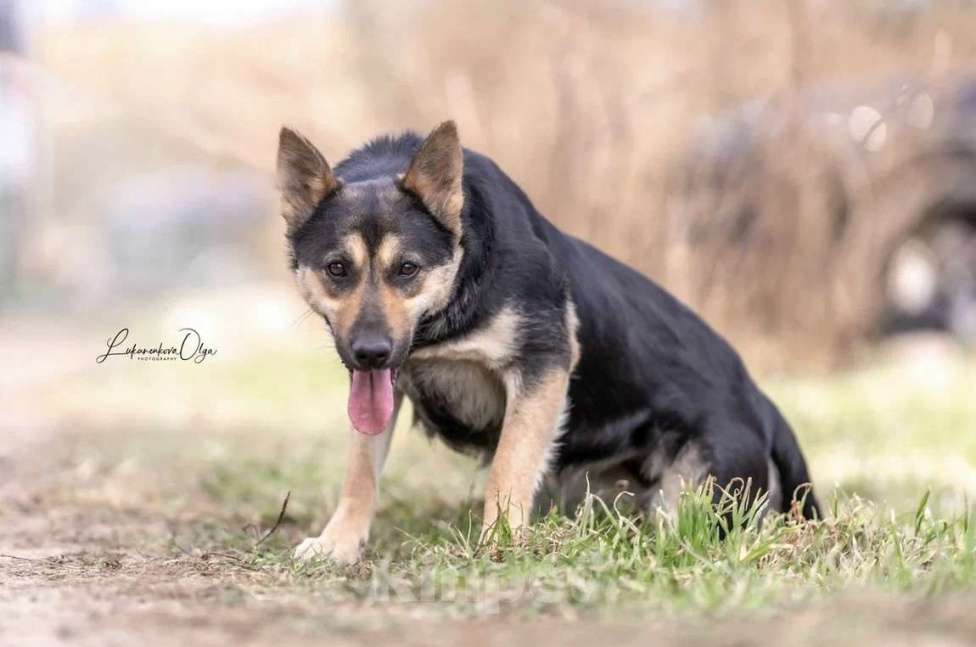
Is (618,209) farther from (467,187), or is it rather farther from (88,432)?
(467,187)

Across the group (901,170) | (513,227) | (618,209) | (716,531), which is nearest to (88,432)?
(618,209)

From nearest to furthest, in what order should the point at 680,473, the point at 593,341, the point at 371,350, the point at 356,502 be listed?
the point at 371,350 < the point at 356,502 < the point at 593,341 < the point at 680,473

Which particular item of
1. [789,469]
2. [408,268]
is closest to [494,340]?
[408,268]

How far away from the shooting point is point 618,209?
9172 mm

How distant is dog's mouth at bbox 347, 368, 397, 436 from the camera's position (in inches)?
166

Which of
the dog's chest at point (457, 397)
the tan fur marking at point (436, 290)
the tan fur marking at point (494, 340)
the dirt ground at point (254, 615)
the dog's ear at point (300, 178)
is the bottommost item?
the dirt ground at point (254, 615)

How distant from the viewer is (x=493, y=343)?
4.28 meters

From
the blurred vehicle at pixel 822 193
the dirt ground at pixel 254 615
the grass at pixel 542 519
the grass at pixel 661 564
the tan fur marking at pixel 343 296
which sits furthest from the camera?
the blurred vehicle at pixel 822 193

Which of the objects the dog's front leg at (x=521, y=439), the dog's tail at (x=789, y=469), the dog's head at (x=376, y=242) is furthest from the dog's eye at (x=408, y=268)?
the dog's tail at (x=789, y=469)

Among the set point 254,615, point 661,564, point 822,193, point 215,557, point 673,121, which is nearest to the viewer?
point 254,615

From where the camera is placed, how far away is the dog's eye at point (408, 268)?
13.6 feet

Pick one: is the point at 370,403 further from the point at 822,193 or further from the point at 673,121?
the point at 822,193

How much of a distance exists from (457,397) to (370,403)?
0.41 metres

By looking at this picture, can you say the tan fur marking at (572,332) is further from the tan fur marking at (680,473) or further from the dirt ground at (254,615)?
the dirt ground at (254,615)
